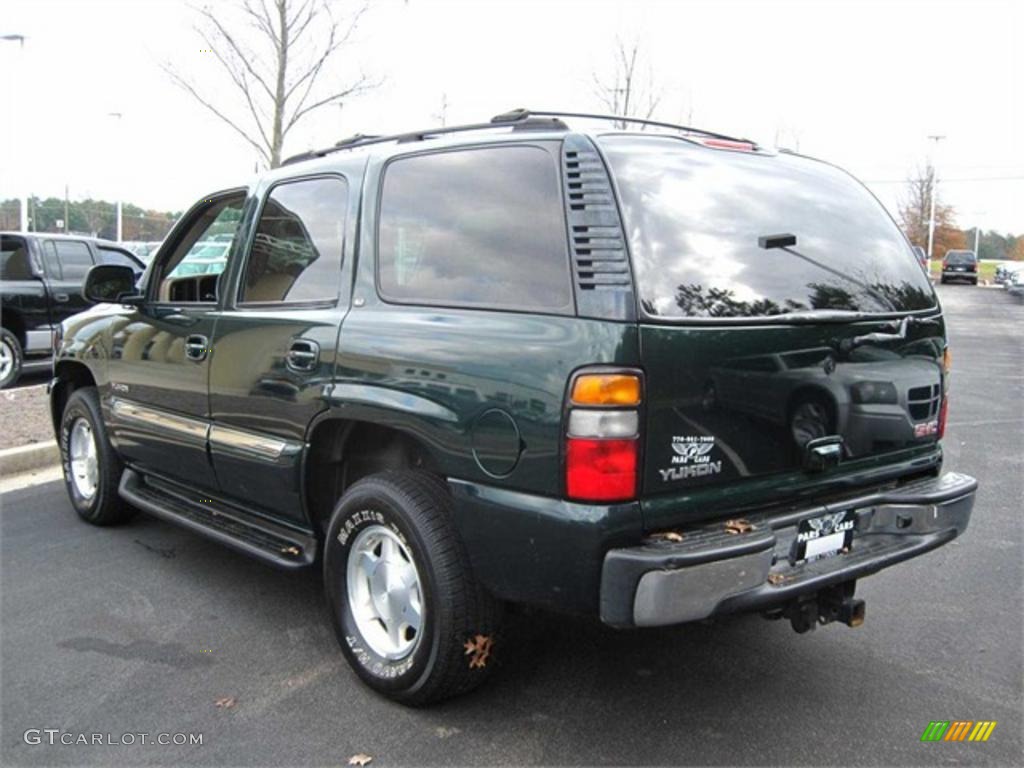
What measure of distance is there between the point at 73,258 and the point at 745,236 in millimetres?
9547

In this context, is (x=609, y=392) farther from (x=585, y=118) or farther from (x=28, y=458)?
(x=28, y=458)

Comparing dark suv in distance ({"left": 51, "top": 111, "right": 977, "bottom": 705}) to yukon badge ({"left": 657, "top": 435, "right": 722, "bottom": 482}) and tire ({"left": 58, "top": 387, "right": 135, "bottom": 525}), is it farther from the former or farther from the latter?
tire ({"left": 58, "top": 387, "right": 135, "bottom": 525})

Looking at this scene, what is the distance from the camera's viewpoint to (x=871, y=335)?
305cm

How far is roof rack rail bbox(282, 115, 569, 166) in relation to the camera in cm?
299

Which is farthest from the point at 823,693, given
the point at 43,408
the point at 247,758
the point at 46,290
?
the point at 46,290

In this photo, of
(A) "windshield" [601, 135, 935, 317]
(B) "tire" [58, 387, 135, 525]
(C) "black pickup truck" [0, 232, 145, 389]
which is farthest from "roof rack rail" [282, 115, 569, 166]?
(C) "black pickup truck" [0, 232, 145, 389]

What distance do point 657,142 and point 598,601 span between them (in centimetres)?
153

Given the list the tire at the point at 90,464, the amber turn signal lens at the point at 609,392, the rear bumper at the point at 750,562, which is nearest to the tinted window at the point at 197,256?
the tire at the point at 90,464

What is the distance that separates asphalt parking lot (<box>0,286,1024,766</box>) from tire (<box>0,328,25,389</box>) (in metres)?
5.64

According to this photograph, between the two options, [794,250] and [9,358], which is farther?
[9,358]

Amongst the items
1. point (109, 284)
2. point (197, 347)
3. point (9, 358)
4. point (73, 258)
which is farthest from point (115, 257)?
point (197, 347)

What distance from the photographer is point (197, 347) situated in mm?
4070

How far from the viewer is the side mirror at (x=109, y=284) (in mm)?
4727

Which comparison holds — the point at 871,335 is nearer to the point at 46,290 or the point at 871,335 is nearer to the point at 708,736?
the point at 708,736
